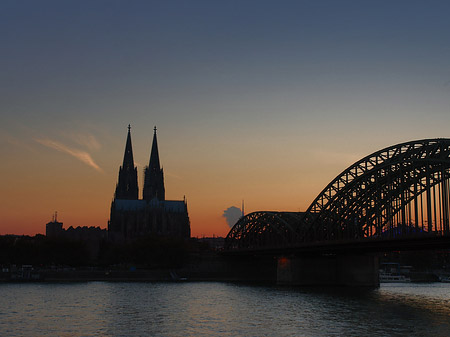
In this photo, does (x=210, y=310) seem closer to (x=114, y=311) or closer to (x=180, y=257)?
(x=114, y=311)

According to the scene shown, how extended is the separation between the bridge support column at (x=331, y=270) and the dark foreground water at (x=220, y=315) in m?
21.7

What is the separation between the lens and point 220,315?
6000 cm

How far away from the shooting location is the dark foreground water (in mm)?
47531

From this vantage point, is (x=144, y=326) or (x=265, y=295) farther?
(x=265, y=295)

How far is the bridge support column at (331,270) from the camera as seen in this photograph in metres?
106

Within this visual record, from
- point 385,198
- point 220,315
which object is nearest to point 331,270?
point 385,198

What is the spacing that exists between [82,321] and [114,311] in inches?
328

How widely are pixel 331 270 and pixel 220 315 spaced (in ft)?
175

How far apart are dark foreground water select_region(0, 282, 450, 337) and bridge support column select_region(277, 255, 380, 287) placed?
21709mm

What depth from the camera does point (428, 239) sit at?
69.9 meters

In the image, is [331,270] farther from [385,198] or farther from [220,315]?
[220,315]

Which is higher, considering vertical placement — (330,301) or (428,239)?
(428,239)

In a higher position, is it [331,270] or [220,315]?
[331,270]

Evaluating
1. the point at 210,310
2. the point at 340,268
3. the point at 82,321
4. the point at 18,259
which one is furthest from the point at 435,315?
the point at 18,259
